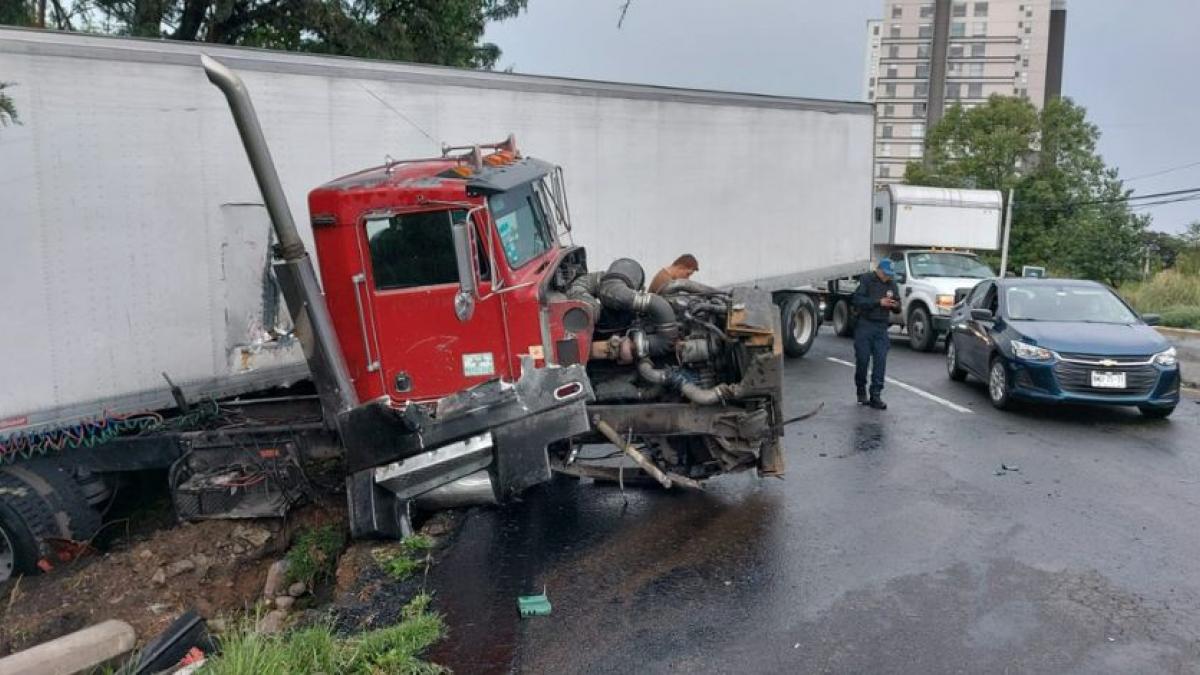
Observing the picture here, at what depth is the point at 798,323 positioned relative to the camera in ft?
49.6

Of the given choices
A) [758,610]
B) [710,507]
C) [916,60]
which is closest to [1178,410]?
[710,507]

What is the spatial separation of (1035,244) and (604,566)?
133ft

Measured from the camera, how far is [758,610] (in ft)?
18.2

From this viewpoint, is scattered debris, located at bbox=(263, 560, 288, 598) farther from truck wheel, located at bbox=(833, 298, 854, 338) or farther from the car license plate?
truck wheel, located at bbox=(833, 298, 854, 338)

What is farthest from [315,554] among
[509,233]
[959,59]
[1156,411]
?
[959,59]

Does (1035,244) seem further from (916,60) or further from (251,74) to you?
(916,60)

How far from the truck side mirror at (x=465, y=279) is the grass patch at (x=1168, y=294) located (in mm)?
18269

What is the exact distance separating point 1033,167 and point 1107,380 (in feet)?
128

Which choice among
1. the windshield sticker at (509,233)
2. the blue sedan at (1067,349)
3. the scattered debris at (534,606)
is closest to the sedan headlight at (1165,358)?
the blue sedan at (1067,349)

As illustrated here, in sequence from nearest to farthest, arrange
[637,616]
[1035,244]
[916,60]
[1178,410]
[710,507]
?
1. [637,616]
2. [710,507]
3. [1178,410]
4. [1035,244]
5. [916,60]

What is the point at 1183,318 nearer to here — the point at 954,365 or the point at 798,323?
the point at 954,365

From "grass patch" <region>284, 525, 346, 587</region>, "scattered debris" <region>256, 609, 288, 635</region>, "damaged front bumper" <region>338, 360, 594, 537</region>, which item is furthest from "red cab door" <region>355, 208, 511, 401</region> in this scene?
"scattered debris" <region>256, 609, 288, 635</region>

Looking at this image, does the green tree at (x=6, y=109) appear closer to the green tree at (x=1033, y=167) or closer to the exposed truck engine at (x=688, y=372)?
the exposed truck engine at (x=688, y=372)

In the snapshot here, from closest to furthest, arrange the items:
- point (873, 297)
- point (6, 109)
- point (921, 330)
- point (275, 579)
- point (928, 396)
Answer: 1. point (6, 109)
2. point (275, 579)
3. point (873, 297)
4. point (928, 396)
5. point (921, 330)
